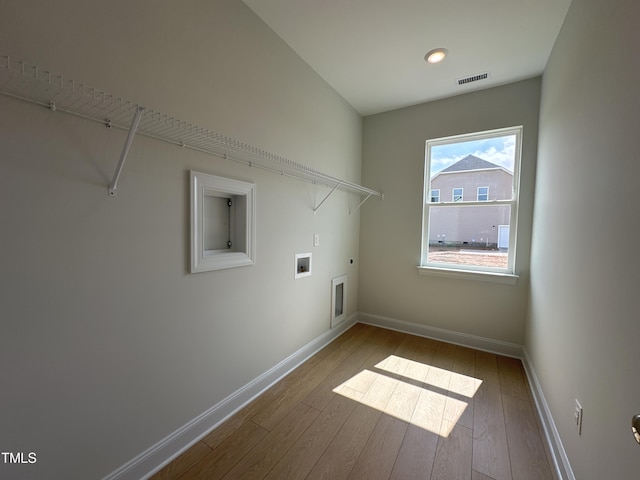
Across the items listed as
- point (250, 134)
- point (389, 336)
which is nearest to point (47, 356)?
point (250, 134)

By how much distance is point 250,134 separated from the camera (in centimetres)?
171

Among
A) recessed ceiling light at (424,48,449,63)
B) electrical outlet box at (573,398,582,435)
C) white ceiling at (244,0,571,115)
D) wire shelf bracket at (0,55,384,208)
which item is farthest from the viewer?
recessed ceiling light at (424,48,449,63)

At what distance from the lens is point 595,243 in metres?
1.12

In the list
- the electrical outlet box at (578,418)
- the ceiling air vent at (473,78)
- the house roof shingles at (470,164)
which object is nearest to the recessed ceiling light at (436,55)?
the ceiling air vent at (473,78)

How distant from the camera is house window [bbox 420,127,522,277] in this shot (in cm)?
258

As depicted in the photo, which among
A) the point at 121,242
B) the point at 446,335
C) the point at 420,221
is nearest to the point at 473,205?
the point at 420,221

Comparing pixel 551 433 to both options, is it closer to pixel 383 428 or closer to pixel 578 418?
pixel 578 418

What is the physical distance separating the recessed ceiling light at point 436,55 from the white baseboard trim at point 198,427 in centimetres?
277

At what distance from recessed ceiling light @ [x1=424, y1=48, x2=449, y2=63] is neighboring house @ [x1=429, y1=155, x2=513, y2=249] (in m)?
1.10

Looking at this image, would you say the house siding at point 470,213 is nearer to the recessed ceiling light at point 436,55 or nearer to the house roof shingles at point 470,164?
the house roof shingles at point 470,164

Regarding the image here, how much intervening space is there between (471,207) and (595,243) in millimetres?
1744

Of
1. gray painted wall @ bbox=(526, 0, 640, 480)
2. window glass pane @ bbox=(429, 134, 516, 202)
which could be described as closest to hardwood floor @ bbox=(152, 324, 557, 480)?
gray painted wall @ bbox=(526, 0, 640, 480)

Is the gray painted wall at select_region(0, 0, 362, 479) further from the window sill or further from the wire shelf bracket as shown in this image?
the window sill

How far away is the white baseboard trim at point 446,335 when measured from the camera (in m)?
2.58
